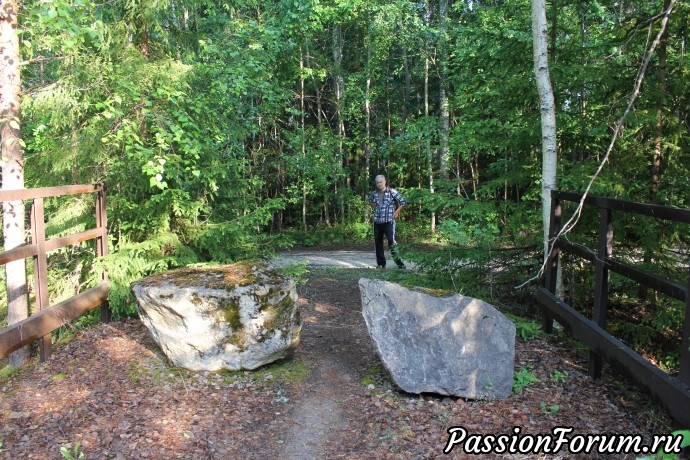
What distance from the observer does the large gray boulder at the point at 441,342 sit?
15.6 feet

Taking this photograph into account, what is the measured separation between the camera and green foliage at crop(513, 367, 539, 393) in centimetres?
490

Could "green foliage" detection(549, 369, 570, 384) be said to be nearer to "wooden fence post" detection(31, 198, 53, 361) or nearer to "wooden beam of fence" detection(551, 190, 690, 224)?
"wooden beam of fence" detection(551, 190, 690, 224)

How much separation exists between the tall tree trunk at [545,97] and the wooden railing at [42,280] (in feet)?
19.4

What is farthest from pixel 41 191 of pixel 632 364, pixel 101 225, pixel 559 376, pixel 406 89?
pixel 406 89

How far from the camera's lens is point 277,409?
4797 millimetres

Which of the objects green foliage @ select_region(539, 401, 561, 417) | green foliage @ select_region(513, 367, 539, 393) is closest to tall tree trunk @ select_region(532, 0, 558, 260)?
green foliage @ select_region(513, 367, 539, 393)

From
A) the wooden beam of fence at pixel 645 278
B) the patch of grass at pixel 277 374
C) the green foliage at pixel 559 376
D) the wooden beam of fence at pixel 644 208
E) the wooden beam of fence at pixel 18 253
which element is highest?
the wooden beam of fence at pixel 644 208

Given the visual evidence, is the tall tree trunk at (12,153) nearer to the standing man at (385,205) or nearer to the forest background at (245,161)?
the forest background at (245,161)

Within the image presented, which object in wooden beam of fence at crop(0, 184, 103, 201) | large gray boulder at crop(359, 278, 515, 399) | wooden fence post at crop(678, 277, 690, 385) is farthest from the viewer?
wooden beam of fence at crop(0, 184, 103, 201)

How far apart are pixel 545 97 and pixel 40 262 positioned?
6234mm

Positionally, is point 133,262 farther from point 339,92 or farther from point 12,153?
point 339,92

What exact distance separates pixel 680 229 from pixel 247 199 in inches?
248

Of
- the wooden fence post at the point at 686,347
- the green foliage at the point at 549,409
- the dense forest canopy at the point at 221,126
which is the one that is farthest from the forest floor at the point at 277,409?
the dense forest canopy at the point at 221,126

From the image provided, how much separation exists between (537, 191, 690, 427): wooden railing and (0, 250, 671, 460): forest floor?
388mm
